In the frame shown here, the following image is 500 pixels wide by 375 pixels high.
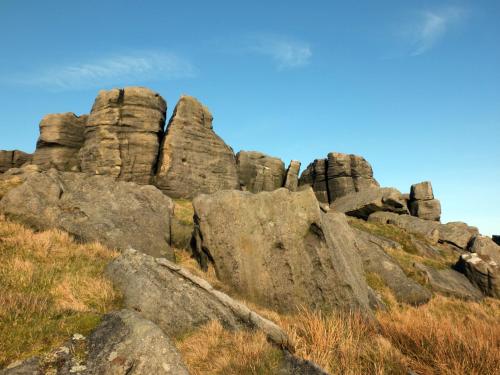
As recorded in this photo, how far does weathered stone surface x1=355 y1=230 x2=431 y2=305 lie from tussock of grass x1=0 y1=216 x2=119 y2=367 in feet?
42.3

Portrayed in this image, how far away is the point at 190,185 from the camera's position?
39.2m

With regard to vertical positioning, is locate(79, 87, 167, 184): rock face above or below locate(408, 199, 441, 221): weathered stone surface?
above

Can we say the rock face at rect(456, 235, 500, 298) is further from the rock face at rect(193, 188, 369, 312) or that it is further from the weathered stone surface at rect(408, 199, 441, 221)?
the weathered stone surface at rect(408, 199, 441, 221)

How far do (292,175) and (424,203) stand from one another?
2713 cm

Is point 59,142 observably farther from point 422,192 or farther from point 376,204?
point 422,192

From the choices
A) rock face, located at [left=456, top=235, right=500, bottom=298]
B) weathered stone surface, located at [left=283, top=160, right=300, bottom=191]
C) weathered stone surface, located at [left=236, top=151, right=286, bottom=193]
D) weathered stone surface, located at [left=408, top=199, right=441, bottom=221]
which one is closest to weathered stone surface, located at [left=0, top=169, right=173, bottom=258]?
rock face, located at [left=456, top=235, right=500, bottom=298]

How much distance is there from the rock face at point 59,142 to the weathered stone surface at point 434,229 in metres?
39.9

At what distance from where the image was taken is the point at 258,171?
218ft

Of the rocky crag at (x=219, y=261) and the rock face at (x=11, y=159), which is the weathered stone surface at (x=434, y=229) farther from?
the rock face at (x=11, y=159)

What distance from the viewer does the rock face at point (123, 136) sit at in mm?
38281

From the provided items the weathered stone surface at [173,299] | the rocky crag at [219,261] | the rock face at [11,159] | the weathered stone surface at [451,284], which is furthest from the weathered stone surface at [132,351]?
the rock face at [11,159]

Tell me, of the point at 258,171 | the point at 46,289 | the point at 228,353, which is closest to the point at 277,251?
the point at 228,353

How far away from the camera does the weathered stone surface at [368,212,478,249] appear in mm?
39531

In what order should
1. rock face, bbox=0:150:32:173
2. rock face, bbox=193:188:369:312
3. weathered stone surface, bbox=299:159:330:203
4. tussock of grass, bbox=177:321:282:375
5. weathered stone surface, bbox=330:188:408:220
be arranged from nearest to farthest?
1. tussock of grass, bbox=177:321:282:375
2. rock face, bbox=193:188:369:312
3. weathered stone surface, bbox=330:188:408:220
4. rock face, bbox=0:150:32:173
5. weathered stone surface, bbox=299:159:330:203
